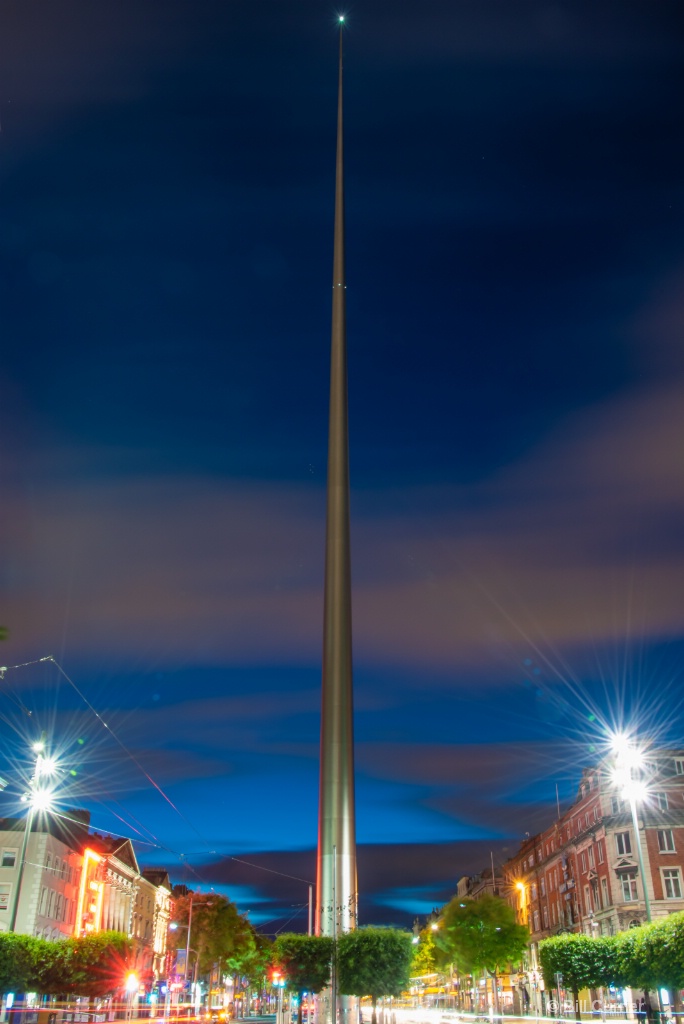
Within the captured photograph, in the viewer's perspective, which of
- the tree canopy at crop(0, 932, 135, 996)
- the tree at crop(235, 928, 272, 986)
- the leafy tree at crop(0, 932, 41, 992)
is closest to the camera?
the leafy tree at crop(0, 932, 41, 992)

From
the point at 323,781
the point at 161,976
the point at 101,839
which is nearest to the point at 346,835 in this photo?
the point at 323,781

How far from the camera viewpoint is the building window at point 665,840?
256ft

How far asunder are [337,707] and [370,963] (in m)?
11.5

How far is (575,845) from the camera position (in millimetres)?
98750

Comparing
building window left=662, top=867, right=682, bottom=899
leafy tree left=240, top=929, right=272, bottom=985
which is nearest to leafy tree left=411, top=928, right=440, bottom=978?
leafy tree left=240, top=929, right=272, bottom=985

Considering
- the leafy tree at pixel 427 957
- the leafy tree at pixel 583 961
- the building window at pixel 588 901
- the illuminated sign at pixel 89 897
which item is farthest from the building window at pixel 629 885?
the leafy tree at pixel 427 957

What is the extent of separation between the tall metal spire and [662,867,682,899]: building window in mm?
44069

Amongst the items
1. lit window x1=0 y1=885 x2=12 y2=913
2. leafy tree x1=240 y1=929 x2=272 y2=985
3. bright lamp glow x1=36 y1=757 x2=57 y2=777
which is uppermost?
bright lamp glow x1=36 y1=757 x2=57 y2=777

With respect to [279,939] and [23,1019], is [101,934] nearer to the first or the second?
[23,1019]

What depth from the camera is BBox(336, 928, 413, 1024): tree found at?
39.9 m

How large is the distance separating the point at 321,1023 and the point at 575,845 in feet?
213

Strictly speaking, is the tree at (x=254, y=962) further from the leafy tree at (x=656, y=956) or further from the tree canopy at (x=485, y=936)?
the leafy tree at (x=656, y=956)

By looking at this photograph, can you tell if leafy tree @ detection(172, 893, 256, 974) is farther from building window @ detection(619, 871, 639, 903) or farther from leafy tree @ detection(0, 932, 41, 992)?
leafy tree @ detection(0, 932, 41, 992)

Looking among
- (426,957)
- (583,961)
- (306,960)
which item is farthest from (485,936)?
(306,960)
